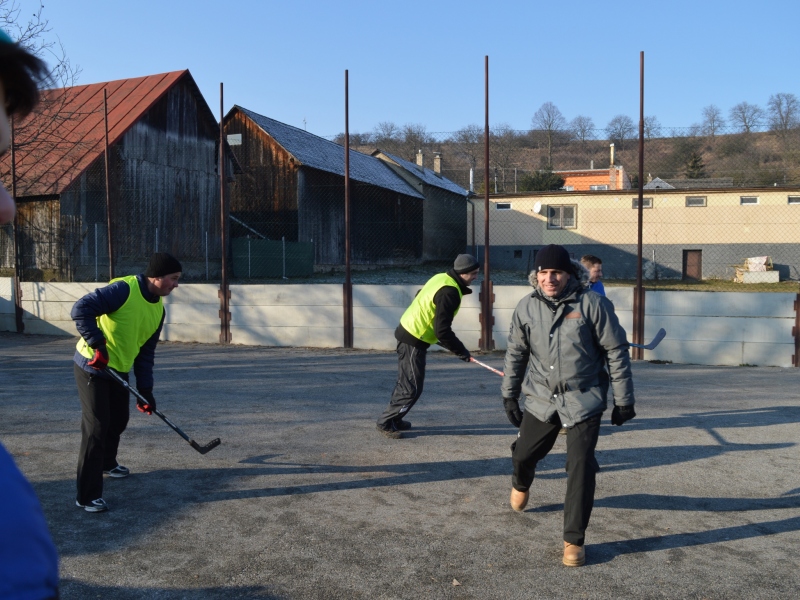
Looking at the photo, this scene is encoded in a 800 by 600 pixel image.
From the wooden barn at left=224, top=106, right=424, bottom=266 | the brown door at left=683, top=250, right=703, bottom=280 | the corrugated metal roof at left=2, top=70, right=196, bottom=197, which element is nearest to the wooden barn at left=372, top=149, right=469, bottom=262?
the wooden barn at left=224, top=106, right=424, bottom=266

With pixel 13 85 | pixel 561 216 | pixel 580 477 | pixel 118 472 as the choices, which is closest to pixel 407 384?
pixel 118 472

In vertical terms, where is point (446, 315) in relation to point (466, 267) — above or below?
below

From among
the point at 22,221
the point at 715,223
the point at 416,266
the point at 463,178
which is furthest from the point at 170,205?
the point at 463,178

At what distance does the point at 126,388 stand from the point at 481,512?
263 centimetres

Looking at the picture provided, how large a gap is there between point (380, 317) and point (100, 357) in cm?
798

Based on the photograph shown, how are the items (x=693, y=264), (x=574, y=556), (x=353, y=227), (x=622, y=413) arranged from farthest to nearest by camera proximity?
(x=693, y=264)
(x=353, y=227)
(x=622, y=413)
(x=574, y=556)

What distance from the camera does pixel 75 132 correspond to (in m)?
20.7

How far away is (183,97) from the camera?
23516 mm

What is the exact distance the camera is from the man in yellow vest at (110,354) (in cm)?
463

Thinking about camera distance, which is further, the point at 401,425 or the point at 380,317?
the point at 380,317

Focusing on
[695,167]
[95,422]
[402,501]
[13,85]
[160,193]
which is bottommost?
[402,501]

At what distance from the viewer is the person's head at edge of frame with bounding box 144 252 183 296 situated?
16.3 feet

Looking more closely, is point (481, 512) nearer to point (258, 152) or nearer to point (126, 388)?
point (126, 388)

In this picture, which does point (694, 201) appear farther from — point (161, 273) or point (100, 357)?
point (100, 357)
